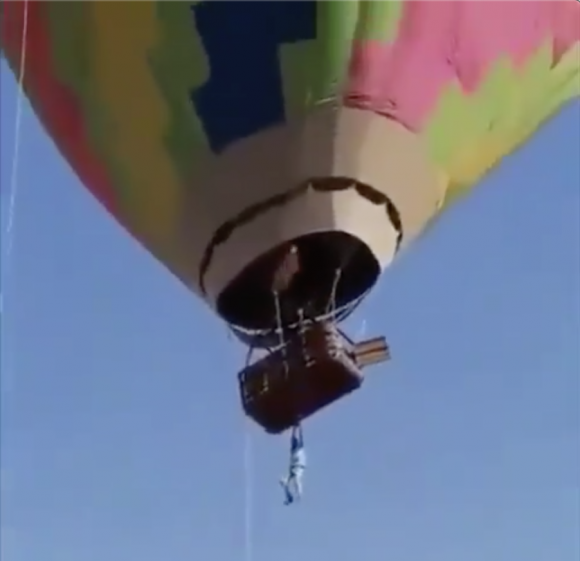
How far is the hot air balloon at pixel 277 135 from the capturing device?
4145mm

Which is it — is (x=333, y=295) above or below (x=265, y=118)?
below

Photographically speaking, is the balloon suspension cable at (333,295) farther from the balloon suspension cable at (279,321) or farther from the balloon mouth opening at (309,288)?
the balloon suspension cable at (279,321)

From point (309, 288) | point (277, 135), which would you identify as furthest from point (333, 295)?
point (277, 135)

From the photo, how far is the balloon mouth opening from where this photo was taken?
4.31 m

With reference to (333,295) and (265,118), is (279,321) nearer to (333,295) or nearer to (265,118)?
(333,295)

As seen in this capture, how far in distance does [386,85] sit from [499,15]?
0.44 m

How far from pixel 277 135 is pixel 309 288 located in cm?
42

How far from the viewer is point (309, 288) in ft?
14.4

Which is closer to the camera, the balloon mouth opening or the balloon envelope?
the balloon envelope

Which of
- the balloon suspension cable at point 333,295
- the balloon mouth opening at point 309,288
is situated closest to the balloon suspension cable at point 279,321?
the balloon mouth opening at point 309,288

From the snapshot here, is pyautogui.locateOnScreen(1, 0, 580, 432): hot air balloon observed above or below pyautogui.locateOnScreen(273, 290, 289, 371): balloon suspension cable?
above

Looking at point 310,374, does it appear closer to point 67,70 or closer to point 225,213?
point 225,213

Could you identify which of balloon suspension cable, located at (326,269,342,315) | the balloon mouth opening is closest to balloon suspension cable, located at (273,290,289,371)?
the balloon mouth opening

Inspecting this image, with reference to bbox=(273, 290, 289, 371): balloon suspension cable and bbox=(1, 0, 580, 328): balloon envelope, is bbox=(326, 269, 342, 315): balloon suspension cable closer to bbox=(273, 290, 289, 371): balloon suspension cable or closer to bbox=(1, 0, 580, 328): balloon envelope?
bbox=(1, 0, 580, 328): balloon envelope
